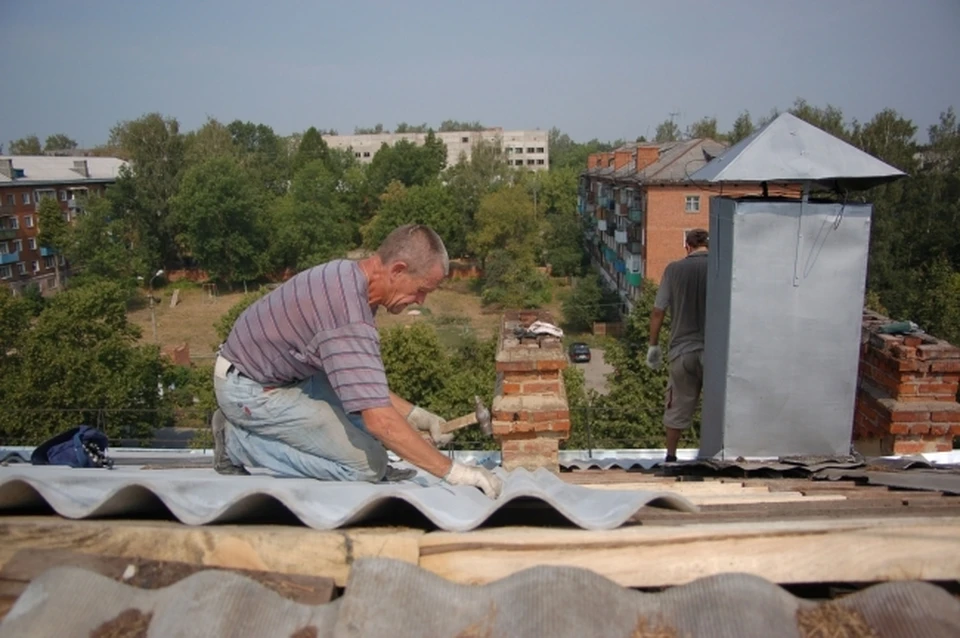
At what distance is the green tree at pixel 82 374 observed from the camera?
17894 mm

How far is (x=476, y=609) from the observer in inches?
56.8

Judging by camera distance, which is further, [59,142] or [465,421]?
[59,142]

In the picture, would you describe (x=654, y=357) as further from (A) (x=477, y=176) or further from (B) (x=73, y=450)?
(A) (x=477, y=176)

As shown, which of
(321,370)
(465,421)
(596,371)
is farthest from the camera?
(596,371)

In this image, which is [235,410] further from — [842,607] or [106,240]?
[106,240]

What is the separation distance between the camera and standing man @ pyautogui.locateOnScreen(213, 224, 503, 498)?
2.43 m

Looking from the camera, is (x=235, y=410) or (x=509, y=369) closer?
(x=235, y=410)

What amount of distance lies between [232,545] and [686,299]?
4.01 m

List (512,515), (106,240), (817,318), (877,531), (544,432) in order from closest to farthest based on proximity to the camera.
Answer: (877,531) → (512,515) → (817,318) → (544,432) → (106,240)

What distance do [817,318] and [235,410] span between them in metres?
2.98

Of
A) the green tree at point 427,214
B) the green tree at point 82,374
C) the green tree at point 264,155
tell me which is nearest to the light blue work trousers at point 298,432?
the green tree at point 82,374

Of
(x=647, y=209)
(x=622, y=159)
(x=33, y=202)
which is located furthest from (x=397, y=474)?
(x=33, y=202)

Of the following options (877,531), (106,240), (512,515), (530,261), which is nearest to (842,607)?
(877,531)

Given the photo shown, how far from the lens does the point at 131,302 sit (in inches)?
1515
